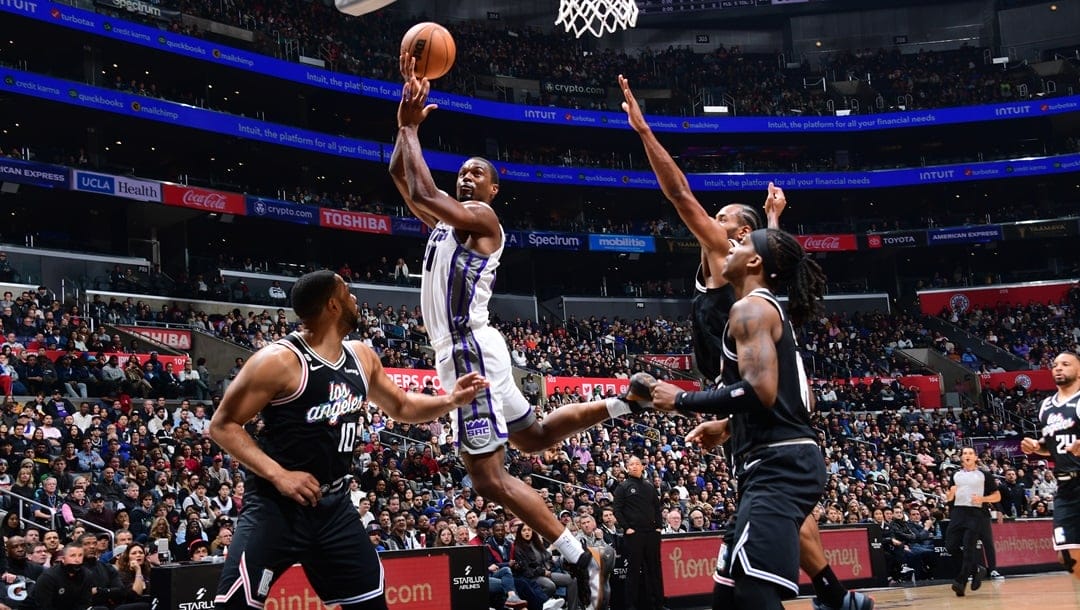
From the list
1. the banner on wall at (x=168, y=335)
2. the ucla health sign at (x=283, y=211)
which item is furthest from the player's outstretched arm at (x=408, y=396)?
the ucla health sign at (x=283, y=211)

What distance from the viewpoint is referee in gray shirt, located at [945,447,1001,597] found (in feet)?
48.1

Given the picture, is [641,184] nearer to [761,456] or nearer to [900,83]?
[900,83]

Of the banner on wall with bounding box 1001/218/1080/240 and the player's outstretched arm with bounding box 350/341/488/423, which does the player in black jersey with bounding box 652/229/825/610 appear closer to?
the player's outstretched arm with bounding box 350/341/488/423

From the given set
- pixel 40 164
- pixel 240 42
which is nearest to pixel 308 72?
pixel 240 42

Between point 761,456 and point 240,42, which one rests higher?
point 240,42

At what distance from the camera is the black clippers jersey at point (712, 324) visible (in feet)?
20.0

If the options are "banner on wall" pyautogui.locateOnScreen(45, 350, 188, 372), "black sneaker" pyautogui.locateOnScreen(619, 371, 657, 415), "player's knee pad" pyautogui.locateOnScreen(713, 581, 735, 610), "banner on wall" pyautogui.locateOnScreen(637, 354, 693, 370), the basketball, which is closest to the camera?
"player's knee pad" pyautogui.locateOnScreen(713, 581, 735, 610)

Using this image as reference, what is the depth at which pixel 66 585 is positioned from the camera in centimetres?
966

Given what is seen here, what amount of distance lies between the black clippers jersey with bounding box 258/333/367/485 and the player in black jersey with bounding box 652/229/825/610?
157 centimetres

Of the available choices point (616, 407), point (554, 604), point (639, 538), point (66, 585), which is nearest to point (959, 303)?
point (639, 538)

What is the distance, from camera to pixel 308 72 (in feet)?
118

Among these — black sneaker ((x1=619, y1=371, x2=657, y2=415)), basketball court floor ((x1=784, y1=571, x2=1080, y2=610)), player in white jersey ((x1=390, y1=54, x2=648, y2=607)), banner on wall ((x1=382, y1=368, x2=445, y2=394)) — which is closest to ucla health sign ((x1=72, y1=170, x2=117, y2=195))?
banner on wall ((x1=382, y1=368, x2=445, y2=394))

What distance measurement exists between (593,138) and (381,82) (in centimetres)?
1077

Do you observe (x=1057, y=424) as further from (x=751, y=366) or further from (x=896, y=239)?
(x=896, y=239)
